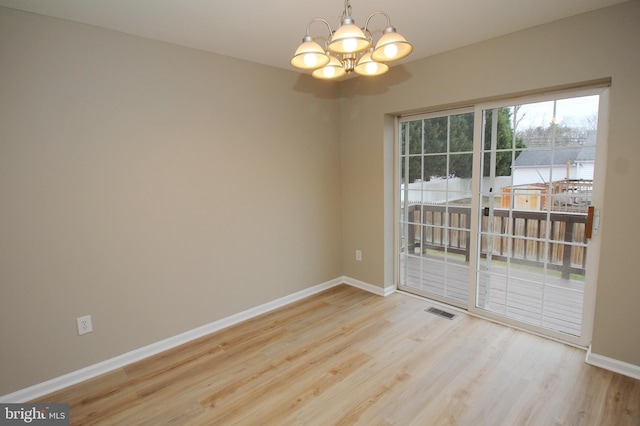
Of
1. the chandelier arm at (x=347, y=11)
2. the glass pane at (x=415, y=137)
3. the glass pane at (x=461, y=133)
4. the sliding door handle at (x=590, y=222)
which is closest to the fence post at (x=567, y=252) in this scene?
the sliding door handle at (x=590, y=222)

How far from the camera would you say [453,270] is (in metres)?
3.47

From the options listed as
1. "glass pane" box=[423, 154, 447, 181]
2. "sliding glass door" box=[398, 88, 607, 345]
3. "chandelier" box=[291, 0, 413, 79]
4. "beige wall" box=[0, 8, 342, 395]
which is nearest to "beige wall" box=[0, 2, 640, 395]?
"beige wall" box=[0, 8, 342, 395]

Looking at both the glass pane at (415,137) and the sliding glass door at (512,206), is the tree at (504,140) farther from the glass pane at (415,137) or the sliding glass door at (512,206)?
the glass pane at (415,137)

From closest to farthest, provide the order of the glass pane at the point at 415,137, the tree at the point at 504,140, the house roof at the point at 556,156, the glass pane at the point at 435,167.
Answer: the house roof at the point at 556,156, the tree at the point at 504,140, the glass pane at the point at 435,167, the glass pane at the point at 415,137

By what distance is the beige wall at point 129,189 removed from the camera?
213 cm

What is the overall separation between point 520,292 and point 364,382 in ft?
5.76

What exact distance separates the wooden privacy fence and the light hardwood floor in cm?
68

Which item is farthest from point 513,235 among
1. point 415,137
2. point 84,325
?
point 84,325

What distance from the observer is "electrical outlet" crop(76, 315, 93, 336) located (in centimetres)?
238

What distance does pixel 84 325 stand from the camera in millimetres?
2400

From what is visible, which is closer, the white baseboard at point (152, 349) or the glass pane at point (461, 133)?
the white baseboard at point (152, 349)

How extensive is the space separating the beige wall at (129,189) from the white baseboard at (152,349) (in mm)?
58

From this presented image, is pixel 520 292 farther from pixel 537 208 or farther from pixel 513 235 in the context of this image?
pixel 537 208

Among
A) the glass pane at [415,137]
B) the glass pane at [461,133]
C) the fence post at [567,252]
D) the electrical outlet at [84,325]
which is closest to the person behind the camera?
the electrical outlet at [84,325]
